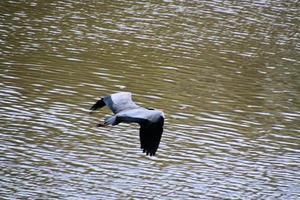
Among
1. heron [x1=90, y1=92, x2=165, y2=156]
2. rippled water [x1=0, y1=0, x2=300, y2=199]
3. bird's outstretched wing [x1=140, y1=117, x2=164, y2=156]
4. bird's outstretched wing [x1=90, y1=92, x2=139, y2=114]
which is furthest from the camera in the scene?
rippled water [x1=0, y1=0, x2=300, y2=199]

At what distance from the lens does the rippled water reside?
15617 mm

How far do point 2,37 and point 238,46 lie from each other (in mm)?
6863

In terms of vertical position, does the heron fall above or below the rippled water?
above

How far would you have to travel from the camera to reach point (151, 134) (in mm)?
10867

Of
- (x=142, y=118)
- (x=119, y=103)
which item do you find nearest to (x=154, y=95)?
(x=119, y=103)

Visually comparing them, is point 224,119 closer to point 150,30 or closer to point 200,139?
point 200,139

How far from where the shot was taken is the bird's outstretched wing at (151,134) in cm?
1067

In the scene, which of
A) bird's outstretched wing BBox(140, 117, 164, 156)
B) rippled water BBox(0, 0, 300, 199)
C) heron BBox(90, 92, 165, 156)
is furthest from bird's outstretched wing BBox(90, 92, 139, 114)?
rippled water BBox(0, 0, 300, 199)

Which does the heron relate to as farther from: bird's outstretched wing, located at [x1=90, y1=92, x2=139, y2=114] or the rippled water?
the rippled water

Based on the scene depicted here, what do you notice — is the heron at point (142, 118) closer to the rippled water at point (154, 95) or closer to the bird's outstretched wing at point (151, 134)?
the bird's outstretched wing at point (151, 134)

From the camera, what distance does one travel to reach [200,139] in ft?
58.0

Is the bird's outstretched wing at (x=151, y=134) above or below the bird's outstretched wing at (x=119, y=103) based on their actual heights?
below

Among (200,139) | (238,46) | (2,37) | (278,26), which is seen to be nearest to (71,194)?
(200,139)

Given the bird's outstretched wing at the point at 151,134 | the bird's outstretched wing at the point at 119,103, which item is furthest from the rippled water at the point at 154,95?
the bird's outstretched wing at the point at 151,134
